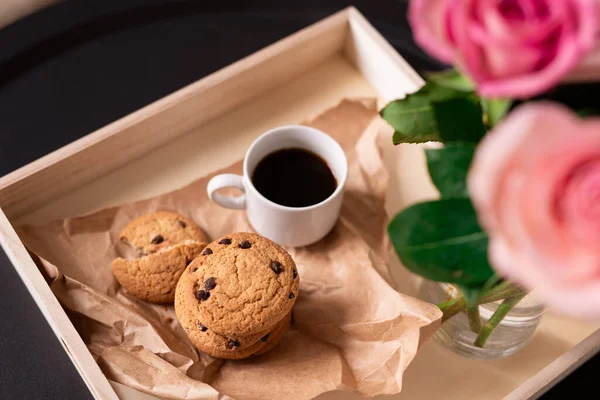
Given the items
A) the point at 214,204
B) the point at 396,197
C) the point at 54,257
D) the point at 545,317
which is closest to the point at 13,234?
the point at 54,257

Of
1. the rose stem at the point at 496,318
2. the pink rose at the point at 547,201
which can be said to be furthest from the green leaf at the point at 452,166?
A: the rose stem at the point at 496,318

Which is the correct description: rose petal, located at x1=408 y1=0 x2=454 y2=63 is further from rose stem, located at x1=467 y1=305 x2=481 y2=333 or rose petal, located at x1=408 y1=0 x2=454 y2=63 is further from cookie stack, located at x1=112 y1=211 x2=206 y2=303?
cookie stack, located at x1=112 y1=211 x2=206 y2=303

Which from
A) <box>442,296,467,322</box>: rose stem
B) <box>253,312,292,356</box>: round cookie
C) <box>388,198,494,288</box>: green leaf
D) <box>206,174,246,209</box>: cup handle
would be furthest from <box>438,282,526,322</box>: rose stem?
<box>206,174,246,209</box>: cup handle

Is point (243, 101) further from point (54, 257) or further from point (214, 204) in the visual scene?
point (54, 257)

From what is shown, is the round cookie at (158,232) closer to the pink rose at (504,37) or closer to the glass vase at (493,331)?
the glass vase at (493,331)

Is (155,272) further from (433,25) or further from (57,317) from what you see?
(433,25)

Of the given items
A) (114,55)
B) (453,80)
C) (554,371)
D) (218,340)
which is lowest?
Result: (554,371)

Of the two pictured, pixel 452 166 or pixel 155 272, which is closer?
pixel 452 166

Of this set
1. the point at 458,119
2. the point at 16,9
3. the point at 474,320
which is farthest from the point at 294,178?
the point at 16,9
